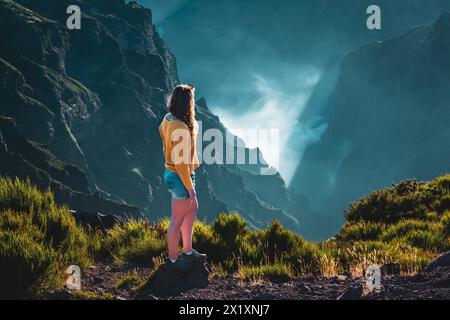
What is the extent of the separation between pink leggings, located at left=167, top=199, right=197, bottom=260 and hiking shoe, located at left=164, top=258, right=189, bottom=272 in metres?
0.08

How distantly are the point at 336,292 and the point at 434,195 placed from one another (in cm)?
945

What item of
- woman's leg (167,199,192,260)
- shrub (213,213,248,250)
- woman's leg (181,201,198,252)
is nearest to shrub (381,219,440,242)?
shrub (213,213,248,250)

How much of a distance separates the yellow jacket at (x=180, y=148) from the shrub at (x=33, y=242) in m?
2.07

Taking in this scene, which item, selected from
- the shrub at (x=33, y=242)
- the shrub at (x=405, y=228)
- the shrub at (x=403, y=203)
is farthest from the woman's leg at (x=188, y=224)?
the shrub at (x=403, y=203)

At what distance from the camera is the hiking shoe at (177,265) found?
802 centimetres

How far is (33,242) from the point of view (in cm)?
747

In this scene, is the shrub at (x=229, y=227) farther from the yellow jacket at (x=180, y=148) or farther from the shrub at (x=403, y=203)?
the shrub at (x=403, y=203)

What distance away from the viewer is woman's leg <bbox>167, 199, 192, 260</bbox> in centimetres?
765

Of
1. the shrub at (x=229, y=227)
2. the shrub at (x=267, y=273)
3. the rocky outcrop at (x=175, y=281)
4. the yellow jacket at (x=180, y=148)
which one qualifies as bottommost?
the rocky outcrop at (x=175, y=281)

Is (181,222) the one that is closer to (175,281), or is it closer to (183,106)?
(175,281)

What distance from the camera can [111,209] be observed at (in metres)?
178

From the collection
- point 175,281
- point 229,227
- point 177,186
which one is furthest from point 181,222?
point 229,227

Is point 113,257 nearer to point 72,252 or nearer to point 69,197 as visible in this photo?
point 72,252
